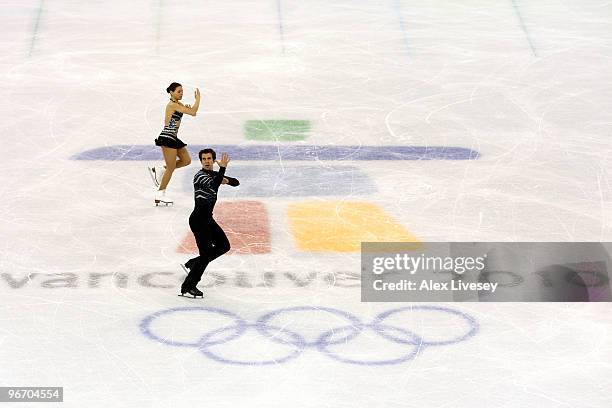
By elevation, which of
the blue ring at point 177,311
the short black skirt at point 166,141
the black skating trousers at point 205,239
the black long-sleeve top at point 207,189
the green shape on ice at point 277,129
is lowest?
the blue ring at point 177,311

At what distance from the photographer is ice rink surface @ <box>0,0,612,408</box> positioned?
1006 centimetres

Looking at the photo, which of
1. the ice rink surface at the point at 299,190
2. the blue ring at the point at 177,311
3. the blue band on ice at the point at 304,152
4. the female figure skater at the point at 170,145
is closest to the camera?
the ice rink surface at the point at 299,190

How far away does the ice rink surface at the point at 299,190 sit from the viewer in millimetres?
10062

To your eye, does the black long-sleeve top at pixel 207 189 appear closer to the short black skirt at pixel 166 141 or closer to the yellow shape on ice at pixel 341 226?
the yellow shape on ice at pixel 341 226

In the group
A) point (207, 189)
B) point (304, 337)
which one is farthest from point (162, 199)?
point (304, 337)

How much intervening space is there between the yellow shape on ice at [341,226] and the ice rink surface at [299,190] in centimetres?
4

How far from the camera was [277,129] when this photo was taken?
58.2 feet

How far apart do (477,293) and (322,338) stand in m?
1.95

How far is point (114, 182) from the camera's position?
15398 millimetres

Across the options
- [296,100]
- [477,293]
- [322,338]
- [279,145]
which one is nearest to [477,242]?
[477,293]

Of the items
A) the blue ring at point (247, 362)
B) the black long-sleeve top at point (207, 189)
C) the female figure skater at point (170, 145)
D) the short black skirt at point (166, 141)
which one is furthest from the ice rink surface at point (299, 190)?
the black long-sleeve top at point (207, 189)

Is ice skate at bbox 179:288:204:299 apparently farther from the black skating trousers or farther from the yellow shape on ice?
the yellow shape on ice

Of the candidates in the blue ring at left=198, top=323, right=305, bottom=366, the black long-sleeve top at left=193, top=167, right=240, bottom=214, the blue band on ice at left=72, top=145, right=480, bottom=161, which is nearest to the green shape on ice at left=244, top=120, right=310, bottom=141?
the blue band on ice at left=72, top=145, right=480, bottom=161

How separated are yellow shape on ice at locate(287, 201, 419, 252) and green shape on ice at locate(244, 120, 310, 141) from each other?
281 centimetres
